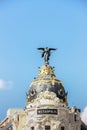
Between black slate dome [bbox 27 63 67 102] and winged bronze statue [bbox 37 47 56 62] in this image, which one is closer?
black slate dome [bbox 27 63 67 102]

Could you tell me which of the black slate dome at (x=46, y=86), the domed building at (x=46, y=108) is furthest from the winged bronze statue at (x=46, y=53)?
the black slate dome at (x=46, y=86)

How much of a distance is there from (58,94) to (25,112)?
20.6 ft

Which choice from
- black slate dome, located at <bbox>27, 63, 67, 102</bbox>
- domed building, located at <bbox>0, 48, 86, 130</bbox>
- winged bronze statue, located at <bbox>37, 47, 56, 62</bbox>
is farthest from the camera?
winged bronze statue, located at <bbox>37, 47, 56, 62</bbox>

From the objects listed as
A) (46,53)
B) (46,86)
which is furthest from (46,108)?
(46,53)

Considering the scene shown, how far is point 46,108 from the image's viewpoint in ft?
268

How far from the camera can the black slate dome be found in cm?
8538

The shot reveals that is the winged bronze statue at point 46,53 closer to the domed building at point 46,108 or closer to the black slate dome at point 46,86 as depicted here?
the domed building at point 46,108

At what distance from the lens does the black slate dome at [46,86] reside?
280 feet

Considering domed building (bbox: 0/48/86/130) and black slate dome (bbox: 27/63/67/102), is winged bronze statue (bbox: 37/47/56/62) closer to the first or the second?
domed building (bbox: 0/48/86/130)

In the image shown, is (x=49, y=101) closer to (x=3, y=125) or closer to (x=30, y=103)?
(x=30, y=103)

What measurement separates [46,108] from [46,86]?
16.7 ft

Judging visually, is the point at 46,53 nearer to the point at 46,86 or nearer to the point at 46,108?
the point at 46,86

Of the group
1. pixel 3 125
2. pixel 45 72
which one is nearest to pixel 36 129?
pixel 45 72

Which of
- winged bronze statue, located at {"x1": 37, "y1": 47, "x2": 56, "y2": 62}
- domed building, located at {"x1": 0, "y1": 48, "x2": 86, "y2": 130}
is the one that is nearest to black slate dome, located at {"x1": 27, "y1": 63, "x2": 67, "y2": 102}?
domed building, located at {"x1": 0, "y1": 48, "x2": 86, "y2": 130}
